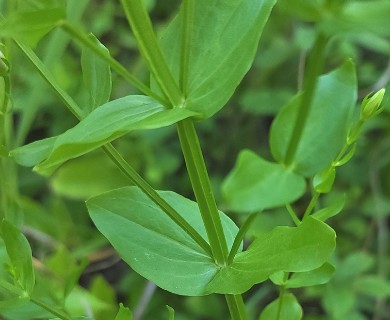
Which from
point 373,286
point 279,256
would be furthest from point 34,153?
point 373,286

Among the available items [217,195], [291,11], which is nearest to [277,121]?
[291,11]

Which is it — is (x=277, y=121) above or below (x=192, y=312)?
above

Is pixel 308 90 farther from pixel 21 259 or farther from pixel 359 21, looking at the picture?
pixel 21 259

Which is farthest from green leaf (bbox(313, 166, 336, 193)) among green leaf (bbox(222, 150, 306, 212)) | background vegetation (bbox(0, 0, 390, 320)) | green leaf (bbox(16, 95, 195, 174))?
background vegetation (bbox(0, 0, 390, 320))

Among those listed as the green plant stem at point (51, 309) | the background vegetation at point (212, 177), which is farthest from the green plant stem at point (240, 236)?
the background vegetation at point (212, 177)

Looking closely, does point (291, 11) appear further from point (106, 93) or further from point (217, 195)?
point (217, 195)

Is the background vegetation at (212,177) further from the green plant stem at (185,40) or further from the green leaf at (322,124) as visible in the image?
the green plant stem at (185,40)
